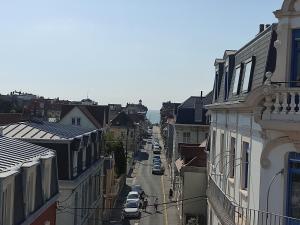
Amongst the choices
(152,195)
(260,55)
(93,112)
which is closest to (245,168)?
(260,55)

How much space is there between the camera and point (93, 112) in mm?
67000

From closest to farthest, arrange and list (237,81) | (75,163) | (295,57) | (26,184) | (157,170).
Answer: (295,57)
(26,184)
(237,81)
(75,163)
(157,170)

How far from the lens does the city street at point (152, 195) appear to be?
4597 cm

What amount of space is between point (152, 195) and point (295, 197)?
44859 millimetres

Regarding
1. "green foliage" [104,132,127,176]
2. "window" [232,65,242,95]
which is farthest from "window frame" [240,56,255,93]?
"green foliage" [104,132,127,176]

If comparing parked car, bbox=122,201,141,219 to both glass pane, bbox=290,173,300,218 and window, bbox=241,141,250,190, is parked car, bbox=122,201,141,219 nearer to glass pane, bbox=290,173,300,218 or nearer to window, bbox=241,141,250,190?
window, bbox=241,141,250,190

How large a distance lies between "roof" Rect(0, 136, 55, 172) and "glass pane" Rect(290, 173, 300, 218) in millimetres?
8069

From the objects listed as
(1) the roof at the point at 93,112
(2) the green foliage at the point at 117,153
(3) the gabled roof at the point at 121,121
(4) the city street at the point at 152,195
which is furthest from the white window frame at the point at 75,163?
(3) the gabled roof at the point at 121,121

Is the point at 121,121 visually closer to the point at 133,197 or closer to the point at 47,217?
the point at 133,197

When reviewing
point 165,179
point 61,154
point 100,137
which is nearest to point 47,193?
point 61,154

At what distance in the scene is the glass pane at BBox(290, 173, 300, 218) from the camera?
13992 mm

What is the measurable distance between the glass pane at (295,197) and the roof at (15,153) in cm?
807

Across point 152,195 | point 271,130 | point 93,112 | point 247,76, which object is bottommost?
point 152,195

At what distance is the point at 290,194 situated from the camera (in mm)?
14094
